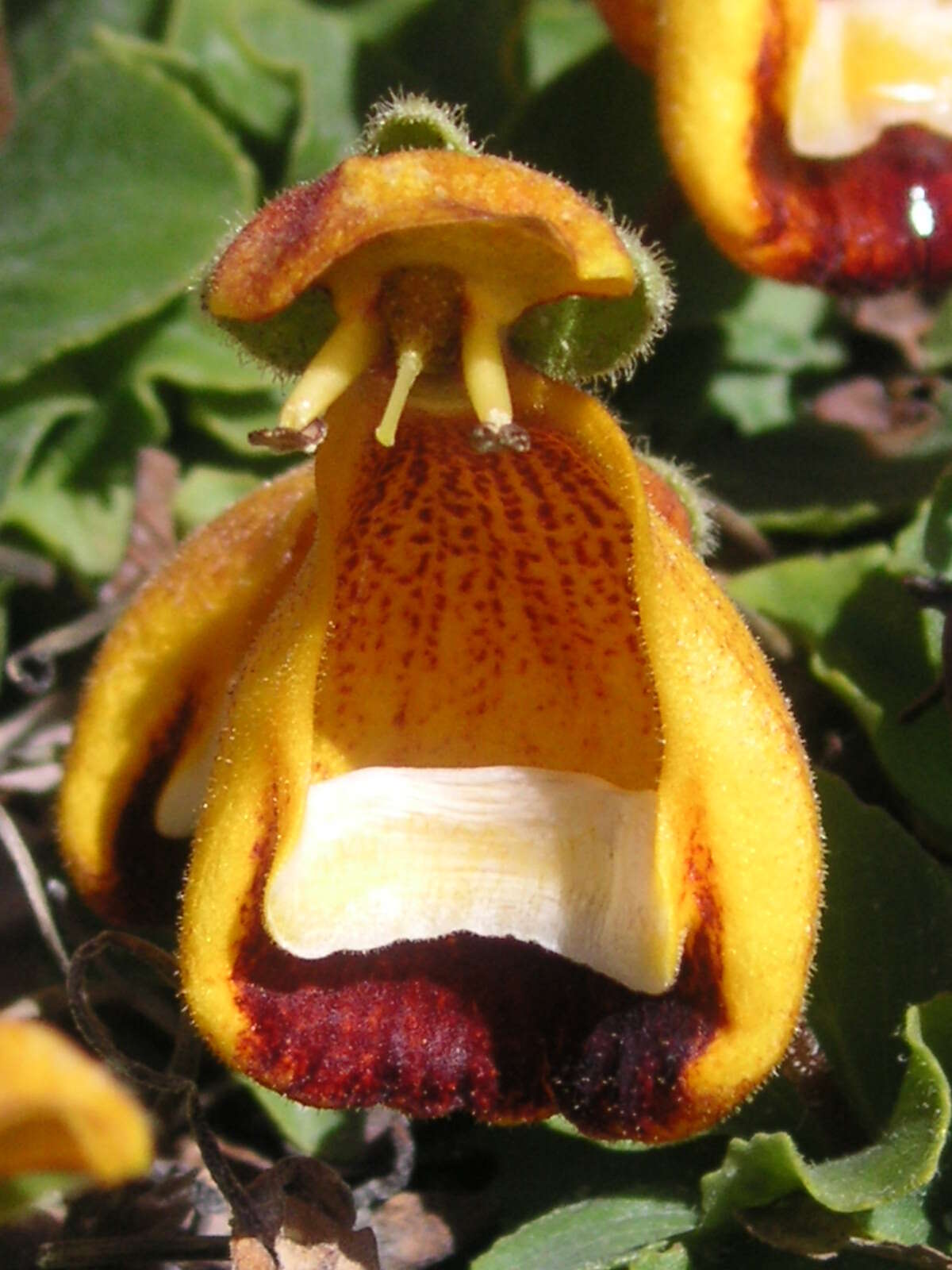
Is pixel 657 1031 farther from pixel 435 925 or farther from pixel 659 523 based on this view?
pixel 659 523

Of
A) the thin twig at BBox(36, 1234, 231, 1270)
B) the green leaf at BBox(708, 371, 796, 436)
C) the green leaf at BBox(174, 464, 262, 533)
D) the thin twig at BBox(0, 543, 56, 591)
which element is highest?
the green leaf at BBox(708, 371, 796, 436)

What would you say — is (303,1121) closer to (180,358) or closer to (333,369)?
(333,369)

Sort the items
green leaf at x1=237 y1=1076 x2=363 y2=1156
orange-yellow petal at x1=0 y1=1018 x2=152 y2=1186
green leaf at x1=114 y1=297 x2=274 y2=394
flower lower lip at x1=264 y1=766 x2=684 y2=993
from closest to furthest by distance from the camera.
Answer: orange-yellow petal at x1=0 y1=1018 x2=152 y2=1186, flower lower lip at x1=264 y1=766 x2=684 y2=993, green leaf at x1=237 y1=1076 x2=363 y2=1156, green leaf at x1=114 y1=297 x2=274 y2=394

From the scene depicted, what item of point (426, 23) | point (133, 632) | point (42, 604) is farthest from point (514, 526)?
point (426, 23)

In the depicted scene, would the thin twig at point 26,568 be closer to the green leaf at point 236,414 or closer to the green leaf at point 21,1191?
the green leaf at point 236,414

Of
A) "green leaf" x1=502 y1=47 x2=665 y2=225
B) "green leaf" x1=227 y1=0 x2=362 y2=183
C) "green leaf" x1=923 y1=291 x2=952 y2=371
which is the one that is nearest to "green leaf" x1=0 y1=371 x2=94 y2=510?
"green leaf" x1=227 y1=0 x2=362 y2=183

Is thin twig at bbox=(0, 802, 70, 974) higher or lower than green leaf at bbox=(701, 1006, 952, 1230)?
lower

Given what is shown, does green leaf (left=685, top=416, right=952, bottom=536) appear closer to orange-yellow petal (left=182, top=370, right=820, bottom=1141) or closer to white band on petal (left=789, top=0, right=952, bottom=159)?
white band on petal (left=789, top=0, right=952, bottom=159)
